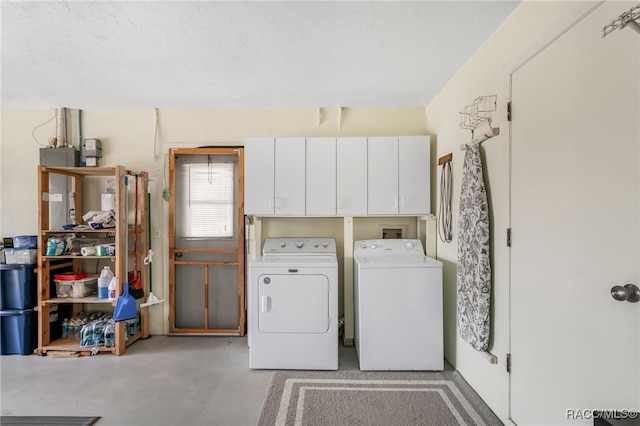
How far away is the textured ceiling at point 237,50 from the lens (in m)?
1.67

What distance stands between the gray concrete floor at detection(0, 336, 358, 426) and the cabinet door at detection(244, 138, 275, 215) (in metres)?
1.43

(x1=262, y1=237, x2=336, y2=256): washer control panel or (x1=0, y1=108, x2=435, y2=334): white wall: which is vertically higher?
(x1=0, y1=108, x2=435, y2=334): white wall

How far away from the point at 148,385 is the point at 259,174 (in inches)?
76.6

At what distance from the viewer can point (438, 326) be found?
240 centimetres

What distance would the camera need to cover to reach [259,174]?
9.27 ft

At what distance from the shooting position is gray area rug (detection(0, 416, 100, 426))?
1844 millimetres

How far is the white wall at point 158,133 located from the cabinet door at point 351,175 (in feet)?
A: 1.36

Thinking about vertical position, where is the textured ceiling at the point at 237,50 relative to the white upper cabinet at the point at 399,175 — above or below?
above

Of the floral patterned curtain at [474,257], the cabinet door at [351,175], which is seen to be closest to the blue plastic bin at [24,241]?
the cabinet door at [351,175]

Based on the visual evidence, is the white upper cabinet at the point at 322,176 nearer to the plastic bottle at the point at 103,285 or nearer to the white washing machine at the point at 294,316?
the white washing machine at the point at 294,316

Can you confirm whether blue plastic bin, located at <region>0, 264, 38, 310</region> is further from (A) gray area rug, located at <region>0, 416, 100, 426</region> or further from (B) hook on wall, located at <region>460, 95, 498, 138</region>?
(B) hook on wall, located at <region>460, 95, 498, 138</region>

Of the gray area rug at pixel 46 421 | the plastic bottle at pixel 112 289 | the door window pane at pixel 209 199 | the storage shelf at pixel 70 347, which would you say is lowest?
the gray area rug at pixel 46 421

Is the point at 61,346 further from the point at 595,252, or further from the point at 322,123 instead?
the point at 595,252

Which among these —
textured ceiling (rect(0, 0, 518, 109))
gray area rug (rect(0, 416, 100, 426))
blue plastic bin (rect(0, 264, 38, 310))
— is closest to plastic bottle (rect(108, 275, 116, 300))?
blue plastic bin (rect(0, 264, 38, 310))
